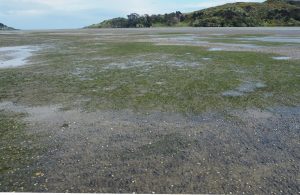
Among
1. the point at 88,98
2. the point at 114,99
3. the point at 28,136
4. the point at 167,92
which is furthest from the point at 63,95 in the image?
the point at 28,136

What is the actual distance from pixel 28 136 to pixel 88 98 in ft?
24.1

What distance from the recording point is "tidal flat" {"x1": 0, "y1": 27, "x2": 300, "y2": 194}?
10914 mm

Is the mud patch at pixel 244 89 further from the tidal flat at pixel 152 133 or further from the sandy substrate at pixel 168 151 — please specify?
the sandy substrate at pixel 168 151

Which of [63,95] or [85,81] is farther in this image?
[85,81]

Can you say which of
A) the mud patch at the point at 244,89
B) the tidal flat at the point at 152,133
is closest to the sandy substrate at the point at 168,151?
the tidal flat at the point at 152,133

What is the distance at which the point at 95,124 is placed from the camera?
17047mm

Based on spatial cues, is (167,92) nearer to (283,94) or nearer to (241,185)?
(283,94)

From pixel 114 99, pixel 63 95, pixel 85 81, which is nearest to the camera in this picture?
pixel 114 99

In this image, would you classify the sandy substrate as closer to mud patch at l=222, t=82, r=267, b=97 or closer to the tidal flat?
the tidal flat

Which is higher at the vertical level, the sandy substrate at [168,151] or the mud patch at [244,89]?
the sandy substrate at [168,151]

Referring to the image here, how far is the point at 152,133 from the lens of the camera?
1548 centimetres

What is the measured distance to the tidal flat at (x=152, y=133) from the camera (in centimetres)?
1091

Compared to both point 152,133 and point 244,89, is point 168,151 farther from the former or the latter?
point 244,89

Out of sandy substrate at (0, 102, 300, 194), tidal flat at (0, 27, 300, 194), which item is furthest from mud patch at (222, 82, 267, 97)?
sandy substrate at (0, 102, 300, 194)
